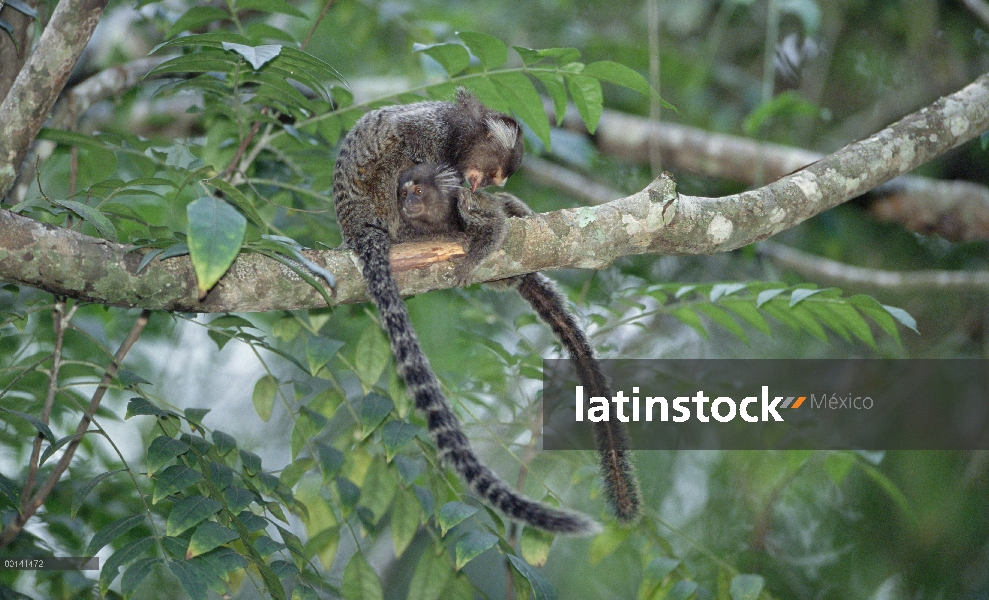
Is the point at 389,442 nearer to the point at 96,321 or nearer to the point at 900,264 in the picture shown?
the point at 96,321

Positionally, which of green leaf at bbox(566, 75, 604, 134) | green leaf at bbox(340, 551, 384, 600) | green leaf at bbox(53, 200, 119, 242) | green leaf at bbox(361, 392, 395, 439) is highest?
green leaf at bbox(53, 200, 119, 242)

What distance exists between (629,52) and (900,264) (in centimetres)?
259

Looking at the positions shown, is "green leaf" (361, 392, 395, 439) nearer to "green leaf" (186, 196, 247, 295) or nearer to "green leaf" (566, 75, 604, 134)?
"green leaf" (186, 196, 247, 295)

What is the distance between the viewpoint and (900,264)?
587cm

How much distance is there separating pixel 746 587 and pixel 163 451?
5.97 ft

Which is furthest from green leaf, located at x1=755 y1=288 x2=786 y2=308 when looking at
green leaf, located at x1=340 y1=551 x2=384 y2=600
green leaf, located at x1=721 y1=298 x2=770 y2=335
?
green leaf, located at x1=340 y1=551 x2=384 y2=600

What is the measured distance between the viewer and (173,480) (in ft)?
7.16

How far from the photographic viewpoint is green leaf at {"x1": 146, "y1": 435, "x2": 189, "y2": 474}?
2.17 m

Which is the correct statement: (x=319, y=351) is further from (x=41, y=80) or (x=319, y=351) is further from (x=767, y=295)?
(x=767, y=295)

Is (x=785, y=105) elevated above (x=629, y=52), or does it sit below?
below

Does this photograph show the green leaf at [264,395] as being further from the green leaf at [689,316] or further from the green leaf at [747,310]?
the green leaf at [747,310]

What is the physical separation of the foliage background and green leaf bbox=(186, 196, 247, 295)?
2.86ft

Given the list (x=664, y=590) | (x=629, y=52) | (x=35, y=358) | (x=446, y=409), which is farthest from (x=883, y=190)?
(x=35, y=358)

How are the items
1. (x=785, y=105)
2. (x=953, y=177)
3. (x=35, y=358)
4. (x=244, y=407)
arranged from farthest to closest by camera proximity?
1. (x=244, y=407)
2. (x=953, y=177)
3. (x=785, y=105)
4. (x=35, y=358)
